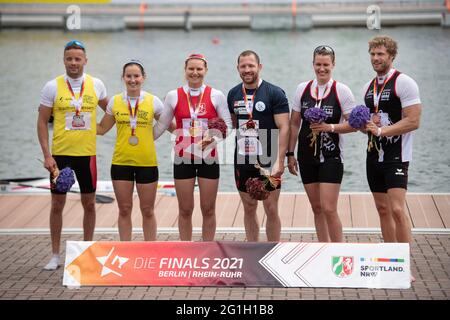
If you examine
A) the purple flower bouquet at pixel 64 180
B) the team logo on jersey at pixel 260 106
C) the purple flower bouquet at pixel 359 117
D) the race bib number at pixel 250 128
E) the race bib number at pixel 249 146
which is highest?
the team logo on jersey at pixel 260 106

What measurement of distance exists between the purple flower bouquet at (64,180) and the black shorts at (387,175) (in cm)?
287

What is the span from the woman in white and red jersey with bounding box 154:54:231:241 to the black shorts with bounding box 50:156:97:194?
33.6 inches

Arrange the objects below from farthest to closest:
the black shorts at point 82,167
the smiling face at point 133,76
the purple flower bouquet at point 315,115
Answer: the black shorts at point 82,167
the smiling face at point 133,76
the purple flower bouquet at point 315,115

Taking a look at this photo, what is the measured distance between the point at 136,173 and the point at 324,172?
1.86 metres

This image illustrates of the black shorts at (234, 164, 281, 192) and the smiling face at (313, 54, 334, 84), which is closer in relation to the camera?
the smiling face at (313, 54, 334, 84)

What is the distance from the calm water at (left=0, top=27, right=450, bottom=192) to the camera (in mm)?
22328

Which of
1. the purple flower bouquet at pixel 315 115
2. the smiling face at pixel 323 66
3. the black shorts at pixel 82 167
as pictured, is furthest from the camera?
the black shorts at pixel 82 167

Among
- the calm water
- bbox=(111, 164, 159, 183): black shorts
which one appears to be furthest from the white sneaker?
the calm water

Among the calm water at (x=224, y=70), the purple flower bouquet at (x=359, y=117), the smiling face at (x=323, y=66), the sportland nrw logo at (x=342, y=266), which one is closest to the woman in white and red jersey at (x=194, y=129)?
the smiling face at (x=323, y=66)

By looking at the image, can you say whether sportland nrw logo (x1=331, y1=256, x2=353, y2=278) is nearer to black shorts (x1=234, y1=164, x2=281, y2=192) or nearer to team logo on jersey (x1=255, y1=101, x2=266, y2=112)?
black shorts (x1=234, y1=164, x2=281, y2=192)

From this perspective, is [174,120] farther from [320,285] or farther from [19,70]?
[19,70]

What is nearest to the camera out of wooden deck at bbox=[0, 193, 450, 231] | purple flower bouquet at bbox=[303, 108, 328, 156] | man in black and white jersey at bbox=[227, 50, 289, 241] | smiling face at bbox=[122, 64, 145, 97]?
purple flower bouquet at bbox=[303, 108, 328, 156]

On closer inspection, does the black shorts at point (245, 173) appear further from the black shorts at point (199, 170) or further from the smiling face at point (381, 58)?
the smiling face at point (381, 58)

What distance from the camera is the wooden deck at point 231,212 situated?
12094 millimetres
